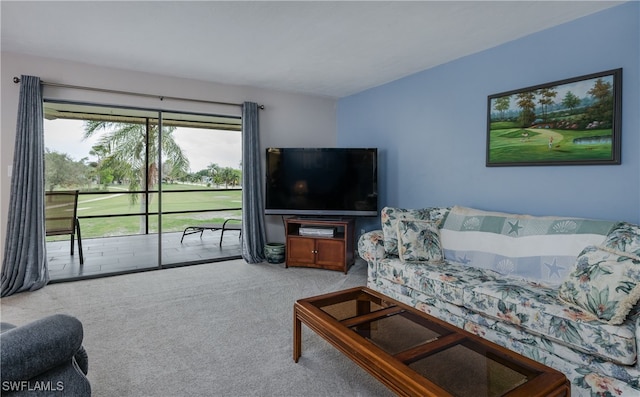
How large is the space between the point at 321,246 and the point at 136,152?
143 inches

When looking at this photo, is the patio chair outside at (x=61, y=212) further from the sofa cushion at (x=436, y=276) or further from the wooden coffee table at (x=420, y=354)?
the sofa cushion at (x=436, y=276)

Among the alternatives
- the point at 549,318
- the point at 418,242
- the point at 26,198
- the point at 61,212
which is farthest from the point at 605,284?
the point at 61,212

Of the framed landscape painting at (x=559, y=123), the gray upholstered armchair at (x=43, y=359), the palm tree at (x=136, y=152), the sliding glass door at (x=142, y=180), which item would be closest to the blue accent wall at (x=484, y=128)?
the framed landscape painting at (x=559, y=123)

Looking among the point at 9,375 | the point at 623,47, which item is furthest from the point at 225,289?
the point at 623,47

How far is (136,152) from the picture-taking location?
18.9ft

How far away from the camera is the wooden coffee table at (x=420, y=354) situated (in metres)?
1.38

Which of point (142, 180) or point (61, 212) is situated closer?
point (61, 212)

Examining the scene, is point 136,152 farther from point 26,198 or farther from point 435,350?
point 435,350

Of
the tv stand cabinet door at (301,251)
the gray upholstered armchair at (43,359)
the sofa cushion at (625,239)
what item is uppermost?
the sofa cushion at (625,239)

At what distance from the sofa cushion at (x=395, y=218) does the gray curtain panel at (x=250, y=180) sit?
200cm

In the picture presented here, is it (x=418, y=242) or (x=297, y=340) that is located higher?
(x=418, y=242)

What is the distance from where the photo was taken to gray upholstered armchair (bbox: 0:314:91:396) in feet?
3.49

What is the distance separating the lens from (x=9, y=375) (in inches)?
41.1

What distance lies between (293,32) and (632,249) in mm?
2806
